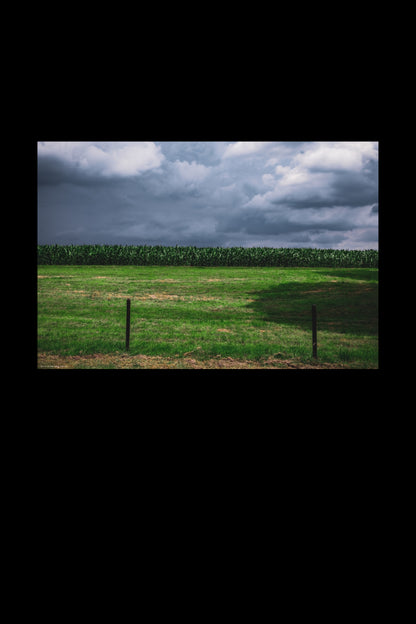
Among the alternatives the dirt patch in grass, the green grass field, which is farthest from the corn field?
the dirt patch in grass

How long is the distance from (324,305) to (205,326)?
23.8ft

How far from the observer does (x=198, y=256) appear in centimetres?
3938

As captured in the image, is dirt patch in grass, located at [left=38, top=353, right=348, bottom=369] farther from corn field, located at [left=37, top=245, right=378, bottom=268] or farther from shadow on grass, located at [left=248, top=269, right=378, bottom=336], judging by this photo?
corn field, located at [left=37, top=245, right=378, bottom=268]

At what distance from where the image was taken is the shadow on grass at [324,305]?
13.2 metres

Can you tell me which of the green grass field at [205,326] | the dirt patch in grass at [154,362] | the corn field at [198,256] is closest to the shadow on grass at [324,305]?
the green grass field at [205,326]

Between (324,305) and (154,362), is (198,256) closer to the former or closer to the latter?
(324,305)

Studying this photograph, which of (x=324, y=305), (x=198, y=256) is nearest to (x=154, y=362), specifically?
(x=324, y=305)

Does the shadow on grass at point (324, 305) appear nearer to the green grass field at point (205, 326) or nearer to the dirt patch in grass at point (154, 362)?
the green grass field at point (205, 326)

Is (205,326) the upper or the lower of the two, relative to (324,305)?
lower

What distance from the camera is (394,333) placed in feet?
13.3

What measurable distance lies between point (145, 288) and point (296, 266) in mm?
24463

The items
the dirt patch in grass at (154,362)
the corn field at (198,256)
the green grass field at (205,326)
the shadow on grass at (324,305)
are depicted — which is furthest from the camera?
the corn field at (198,256)

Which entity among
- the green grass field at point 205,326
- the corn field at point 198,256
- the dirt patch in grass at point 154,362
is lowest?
the dirt patch in grass at point 154,362

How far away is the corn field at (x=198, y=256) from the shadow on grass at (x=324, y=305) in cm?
1675
